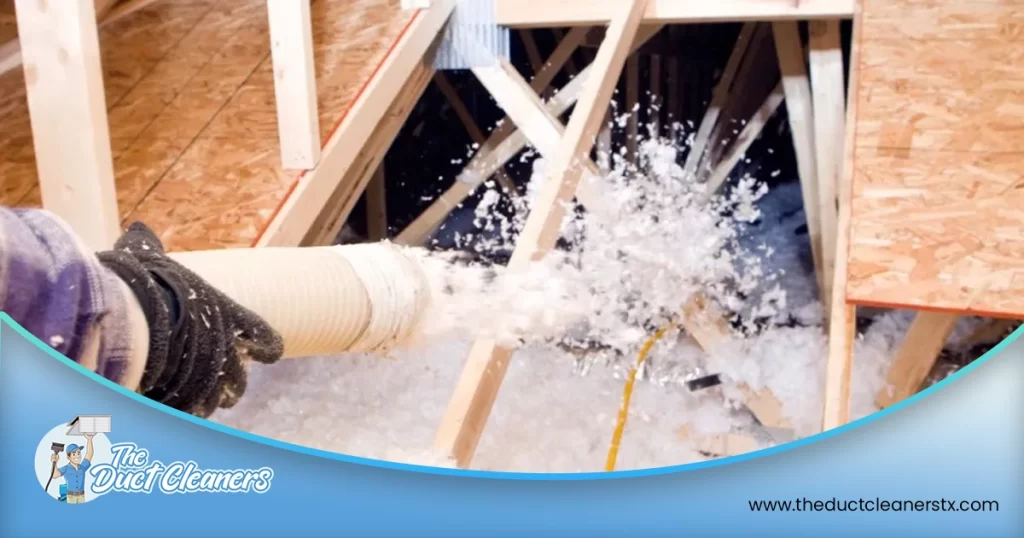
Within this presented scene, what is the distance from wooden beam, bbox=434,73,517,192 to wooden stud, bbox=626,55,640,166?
549 mm

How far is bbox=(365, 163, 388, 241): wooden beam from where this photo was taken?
3.00m

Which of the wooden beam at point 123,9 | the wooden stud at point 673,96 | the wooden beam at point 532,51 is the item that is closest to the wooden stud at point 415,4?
the wooden beam at point 123,9

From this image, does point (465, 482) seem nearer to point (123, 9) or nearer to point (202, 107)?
point (202, 107)

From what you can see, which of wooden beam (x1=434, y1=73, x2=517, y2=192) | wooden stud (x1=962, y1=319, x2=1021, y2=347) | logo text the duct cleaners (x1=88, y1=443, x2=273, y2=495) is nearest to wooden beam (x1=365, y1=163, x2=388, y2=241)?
wooden beam (x1=434, y1=73, x2=517, y2=192)

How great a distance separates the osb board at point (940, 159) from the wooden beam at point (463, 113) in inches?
64.8

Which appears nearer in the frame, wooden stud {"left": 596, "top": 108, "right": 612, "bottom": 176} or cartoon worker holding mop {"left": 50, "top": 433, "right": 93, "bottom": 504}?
cartoon worker holding mop {"left": 50, "top": 433, "right": 93, "bottom": 504}

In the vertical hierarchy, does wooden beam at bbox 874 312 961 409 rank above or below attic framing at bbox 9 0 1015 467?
below

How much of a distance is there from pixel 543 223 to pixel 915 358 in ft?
3.40

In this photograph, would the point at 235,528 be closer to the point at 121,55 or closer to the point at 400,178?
the point at 121,55

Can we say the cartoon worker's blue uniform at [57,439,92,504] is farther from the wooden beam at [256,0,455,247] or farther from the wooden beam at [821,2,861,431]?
the wooden beam at [821,2,861,431]

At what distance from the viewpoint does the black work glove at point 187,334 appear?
71 centimetres

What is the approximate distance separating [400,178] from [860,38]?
7.45ft

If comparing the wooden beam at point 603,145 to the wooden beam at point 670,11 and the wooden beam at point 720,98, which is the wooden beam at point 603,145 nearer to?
the wooden beam at point 720,98

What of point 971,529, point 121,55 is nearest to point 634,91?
point 121,55
